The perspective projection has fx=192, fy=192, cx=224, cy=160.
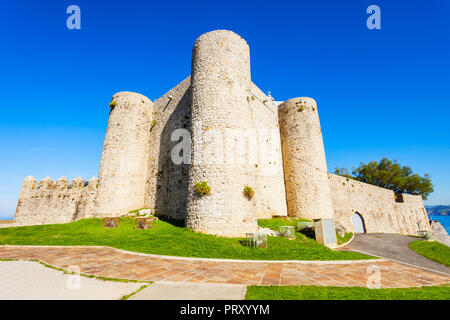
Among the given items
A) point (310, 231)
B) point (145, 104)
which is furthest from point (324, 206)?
point (145, 104)

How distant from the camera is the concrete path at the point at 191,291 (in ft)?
10.8

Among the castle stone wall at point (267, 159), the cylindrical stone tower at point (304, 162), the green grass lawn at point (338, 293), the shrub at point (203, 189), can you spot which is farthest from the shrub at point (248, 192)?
the cylindrical stone tower at point (304, 162)

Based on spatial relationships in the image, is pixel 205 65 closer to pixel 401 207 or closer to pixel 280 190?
pixel 280 190

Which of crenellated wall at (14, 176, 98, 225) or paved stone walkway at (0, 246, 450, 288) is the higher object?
crenellated wall at (14, 176, 98, 225)

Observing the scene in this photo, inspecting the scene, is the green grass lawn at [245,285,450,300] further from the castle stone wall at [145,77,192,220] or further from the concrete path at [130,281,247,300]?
the castle stone wall at [145,77,192,220]

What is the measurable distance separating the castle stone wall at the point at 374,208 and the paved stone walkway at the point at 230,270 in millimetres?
14606

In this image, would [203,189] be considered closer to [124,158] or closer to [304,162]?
[124,158]

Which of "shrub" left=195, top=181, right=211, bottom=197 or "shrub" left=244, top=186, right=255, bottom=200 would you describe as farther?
"shrub" left=244, top=186, right=255, bottom=200

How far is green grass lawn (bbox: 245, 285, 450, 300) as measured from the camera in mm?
3510

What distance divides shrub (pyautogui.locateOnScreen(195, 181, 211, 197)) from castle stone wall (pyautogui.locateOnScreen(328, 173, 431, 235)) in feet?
49.6

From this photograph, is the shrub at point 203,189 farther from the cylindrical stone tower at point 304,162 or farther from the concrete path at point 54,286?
the cylindrical stone tower at point 304,162

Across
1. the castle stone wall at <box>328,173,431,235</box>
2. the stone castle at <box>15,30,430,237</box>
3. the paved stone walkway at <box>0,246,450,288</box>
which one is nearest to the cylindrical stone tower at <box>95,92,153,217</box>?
the stone castle at <box>15,30,430,237</box>
